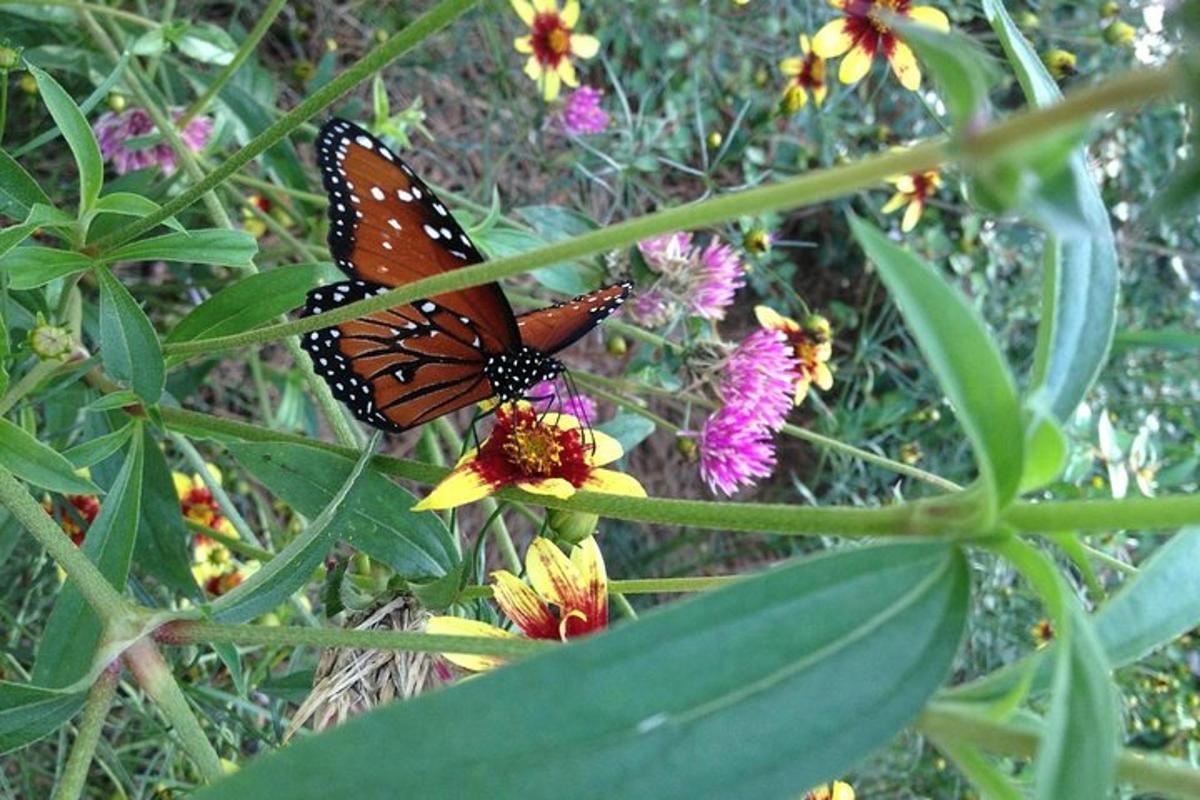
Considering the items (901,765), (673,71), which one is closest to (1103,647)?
(901,765)

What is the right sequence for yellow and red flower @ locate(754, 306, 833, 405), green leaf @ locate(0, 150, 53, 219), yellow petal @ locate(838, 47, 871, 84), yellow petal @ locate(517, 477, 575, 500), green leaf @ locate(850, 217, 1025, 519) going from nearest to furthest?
green leaf @ locate(850, 217, 1025, 519) < yellow petal @ locate(517, 477, 575, 500) < green leaf @ locate(0, 150, 53, 219) < yellow petal @ locate(838, 47, 871, 84) < yellow and red flower @ locate(754, 306, 833, 405)

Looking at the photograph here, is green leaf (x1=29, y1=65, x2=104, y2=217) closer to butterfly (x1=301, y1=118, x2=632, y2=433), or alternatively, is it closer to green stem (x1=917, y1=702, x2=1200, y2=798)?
butterfly (x1=301, y1=118, x2=632, y2=433)

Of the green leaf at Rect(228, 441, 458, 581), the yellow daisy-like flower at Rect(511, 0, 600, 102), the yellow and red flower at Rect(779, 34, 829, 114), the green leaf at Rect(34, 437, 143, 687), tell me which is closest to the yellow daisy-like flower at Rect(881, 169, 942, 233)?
the yellow and red flower at Rect(779, 34, 829, 114)

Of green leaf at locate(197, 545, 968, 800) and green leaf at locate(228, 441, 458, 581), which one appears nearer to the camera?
green leaf at locate(197, 545, 968, 800)

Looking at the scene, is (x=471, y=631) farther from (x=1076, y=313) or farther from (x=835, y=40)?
(x=835, y=40)

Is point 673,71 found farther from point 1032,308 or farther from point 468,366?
point 468,366

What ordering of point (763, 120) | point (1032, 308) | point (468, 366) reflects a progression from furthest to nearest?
point (1032, 308)
point (763, 120)
point (468, 366)

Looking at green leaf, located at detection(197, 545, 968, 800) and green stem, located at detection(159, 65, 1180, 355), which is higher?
green stem, located at detection(159, 65, 1180, 355)
